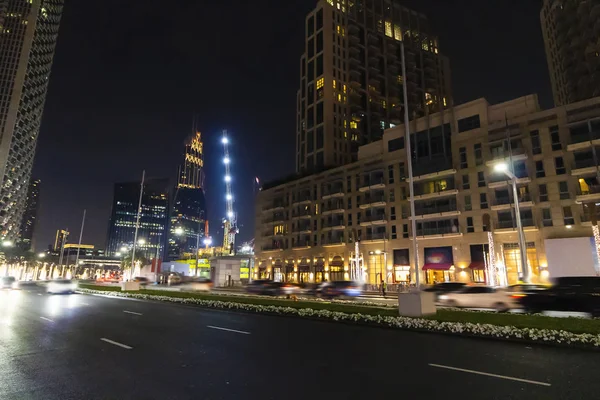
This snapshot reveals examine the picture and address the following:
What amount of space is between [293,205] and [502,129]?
42151mm

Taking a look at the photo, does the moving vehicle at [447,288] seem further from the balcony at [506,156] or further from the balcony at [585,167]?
the balcony at [585,167]

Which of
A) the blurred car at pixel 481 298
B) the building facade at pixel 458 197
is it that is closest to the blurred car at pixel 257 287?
the building facade at pixel 458 197

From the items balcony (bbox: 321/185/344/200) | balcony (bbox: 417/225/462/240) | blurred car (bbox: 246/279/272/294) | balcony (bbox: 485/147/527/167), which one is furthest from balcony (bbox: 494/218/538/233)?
blurred car (bbox: 246/279/272/294)

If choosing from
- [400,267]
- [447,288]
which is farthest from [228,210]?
[447,288]

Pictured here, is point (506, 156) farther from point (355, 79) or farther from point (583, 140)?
point (355, 79)

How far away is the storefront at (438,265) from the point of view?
5090cm

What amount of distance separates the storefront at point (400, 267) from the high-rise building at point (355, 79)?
32735 millimetres

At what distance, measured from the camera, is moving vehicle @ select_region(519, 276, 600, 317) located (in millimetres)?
17728

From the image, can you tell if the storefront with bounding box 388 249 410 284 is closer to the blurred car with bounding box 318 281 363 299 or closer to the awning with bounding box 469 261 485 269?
the awning with bounding box 469 261 485 269

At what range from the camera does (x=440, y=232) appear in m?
52.3

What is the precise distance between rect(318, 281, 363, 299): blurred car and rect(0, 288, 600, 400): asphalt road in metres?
18.3

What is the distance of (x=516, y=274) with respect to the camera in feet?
148

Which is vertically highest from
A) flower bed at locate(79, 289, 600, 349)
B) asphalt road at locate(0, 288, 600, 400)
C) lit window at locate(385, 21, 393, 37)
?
lit window at locate(385, 21, 393, 37)

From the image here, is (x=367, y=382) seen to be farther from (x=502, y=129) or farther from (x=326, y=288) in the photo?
(x=502, y=129)
